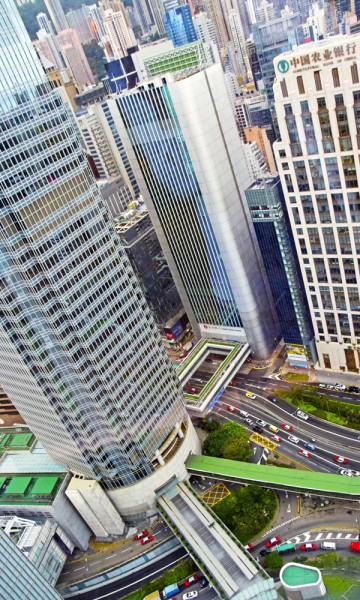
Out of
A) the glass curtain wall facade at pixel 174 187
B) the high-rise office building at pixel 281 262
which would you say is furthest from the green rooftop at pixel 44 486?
the high-rise office building at pixel 281 262

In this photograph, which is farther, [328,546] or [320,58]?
[328,546]

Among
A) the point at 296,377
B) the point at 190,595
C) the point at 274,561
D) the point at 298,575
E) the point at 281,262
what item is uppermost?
the point at 281,262

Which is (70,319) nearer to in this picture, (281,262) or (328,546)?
(281,262)

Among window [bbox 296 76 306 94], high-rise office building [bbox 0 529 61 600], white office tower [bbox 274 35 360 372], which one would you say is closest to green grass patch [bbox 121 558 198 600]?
high-rise office building [bbox 0 529 61 600]

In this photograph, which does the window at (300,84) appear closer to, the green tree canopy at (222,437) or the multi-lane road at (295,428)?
the multi-lane road at (295,428)

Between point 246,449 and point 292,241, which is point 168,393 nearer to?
point 246,449

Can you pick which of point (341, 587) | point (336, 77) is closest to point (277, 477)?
point (341, 587)

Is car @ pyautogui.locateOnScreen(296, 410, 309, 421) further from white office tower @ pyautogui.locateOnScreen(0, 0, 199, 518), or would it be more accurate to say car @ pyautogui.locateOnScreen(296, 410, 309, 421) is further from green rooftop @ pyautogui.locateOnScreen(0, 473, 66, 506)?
green rooftop @ pyautogui.locateOnScreen(0, 473, 66, 506)
